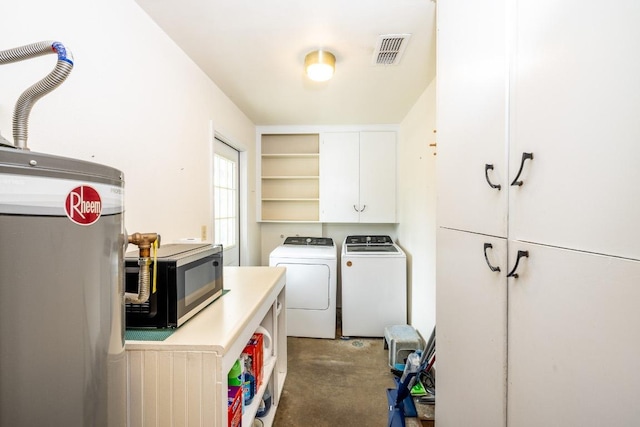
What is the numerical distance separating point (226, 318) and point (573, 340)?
1.00 m

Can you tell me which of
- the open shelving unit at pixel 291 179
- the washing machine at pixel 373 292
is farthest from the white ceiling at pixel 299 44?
the washing machine at pixel 373 292

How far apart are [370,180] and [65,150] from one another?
9.33ft

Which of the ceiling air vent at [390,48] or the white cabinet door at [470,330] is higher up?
the ceiling air vent at [390,48]

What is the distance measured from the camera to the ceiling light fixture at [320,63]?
5.78ft

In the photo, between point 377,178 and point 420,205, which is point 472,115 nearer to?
point 420,205

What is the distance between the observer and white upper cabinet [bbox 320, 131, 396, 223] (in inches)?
133

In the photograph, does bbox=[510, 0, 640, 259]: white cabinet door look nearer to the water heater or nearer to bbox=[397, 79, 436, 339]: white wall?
the water heater

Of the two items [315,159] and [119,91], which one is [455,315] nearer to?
[119,91]

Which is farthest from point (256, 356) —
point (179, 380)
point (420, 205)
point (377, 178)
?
point (377, 178)

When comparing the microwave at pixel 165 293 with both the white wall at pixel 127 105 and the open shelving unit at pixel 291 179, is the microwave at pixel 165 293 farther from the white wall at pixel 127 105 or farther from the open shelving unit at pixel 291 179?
the open shelving unit at pixel 291 179

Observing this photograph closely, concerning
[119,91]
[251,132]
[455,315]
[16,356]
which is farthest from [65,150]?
[251,132]

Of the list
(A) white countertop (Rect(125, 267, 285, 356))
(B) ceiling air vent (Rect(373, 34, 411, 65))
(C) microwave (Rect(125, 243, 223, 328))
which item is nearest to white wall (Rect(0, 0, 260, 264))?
(C) microwave (Rect(125, 243, 223, 328))

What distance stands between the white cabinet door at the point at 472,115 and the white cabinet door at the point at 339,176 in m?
2.10

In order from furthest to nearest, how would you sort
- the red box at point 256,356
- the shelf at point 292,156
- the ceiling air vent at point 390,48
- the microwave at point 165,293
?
1. the shelf at point 292,156
2. the ceiling air vent at point 390,48
3. the red box at point 256,356
4. the microwave at point 165,293
